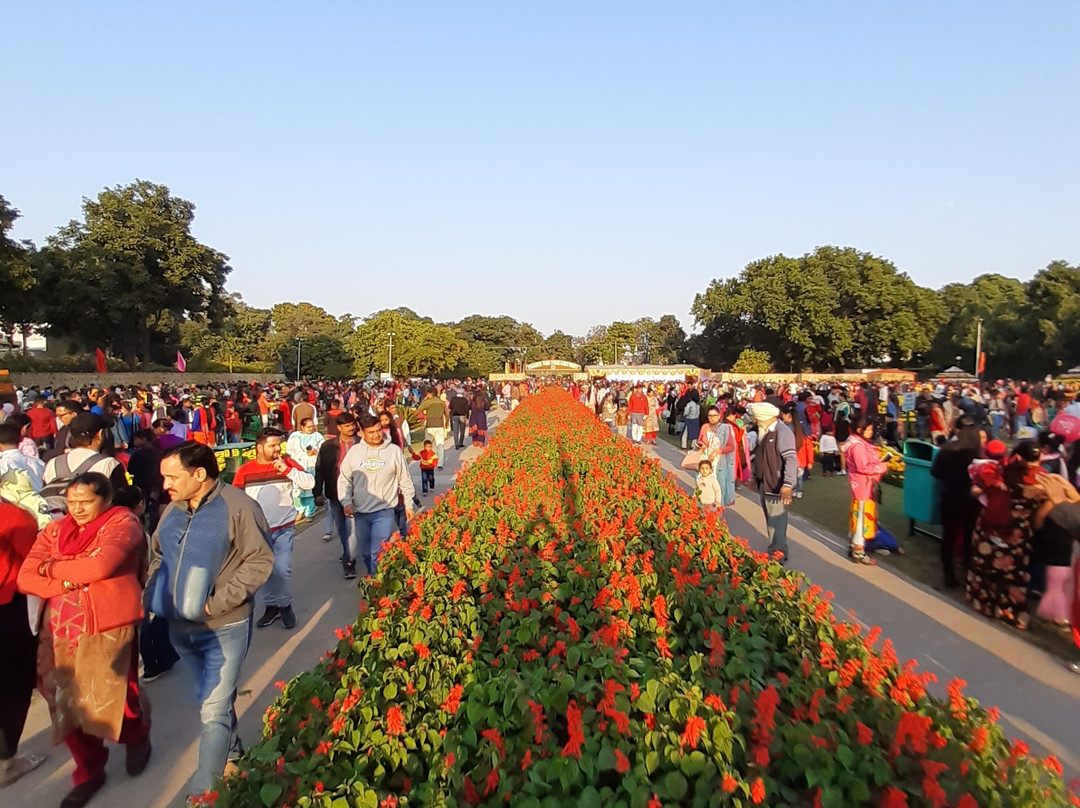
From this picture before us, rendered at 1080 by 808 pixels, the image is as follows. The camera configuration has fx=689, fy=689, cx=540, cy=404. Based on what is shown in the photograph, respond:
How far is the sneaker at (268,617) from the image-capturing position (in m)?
5.96

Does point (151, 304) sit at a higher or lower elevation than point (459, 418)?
higher

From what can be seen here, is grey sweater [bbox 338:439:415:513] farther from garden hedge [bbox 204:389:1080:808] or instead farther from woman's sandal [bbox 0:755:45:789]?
woman's sandal [bbox 0:755:45:789]

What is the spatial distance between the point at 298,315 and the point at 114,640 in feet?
321

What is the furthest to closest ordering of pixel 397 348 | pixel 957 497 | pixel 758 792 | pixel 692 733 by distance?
pixel 397 348, pixel 957 497, pixel 692 733, pixel 758 792

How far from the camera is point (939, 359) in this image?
53.6 m

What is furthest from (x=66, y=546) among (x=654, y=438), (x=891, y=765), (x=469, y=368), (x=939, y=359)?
(x=469, y=368)

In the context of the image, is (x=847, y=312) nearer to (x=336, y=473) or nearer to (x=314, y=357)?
(x=314, y=357)

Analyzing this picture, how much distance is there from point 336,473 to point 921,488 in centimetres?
704

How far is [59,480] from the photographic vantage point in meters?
4.80

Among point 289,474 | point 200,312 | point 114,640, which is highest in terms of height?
point 200,312

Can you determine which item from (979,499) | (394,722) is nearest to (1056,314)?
(979,499)

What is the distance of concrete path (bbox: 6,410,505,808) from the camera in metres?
3.65

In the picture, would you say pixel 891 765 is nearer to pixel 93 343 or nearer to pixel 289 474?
pixel 289 474

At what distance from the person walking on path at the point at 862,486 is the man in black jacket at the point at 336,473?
5.48 meters
